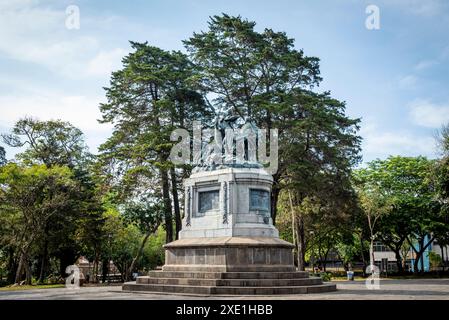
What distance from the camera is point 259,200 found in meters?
18.5

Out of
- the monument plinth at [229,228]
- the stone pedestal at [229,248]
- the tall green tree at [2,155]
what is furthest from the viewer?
the tall green tree at [2,155]

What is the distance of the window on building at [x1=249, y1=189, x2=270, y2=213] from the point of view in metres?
18.3

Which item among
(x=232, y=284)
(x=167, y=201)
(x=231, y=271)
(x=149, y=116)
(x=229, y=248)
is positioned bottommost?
(x=232, y=284)

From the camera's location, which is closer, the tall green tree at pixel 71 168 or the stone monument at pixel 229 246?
the stone monument at pixel 229 246

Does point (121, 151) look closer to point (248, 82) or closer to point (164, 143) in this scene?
point (164, 143)

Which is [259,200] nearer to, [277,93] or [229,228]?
[229,228]

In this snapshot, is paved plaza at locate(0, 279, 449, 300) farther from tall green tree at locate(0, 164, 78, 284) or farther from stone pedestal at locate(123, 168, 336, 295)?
tall green tree at locate(0, 164, 78, 284)

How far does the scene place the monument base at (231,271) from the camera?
15.9 metres

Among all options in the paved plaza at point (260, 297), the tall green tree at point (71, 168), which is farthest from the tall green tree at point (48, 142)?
the paved plaza at point (260, 297)

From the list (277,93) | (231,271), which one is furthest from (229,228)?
(277,93)

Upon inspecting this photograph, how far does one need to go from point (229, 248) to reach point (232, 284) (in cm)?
137

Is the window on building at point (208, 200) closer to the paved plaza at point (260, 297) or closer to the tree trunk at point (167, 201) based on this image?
the paved plaza at point (260, 297)

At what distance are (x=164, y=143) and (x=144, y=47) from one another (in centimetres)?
756
